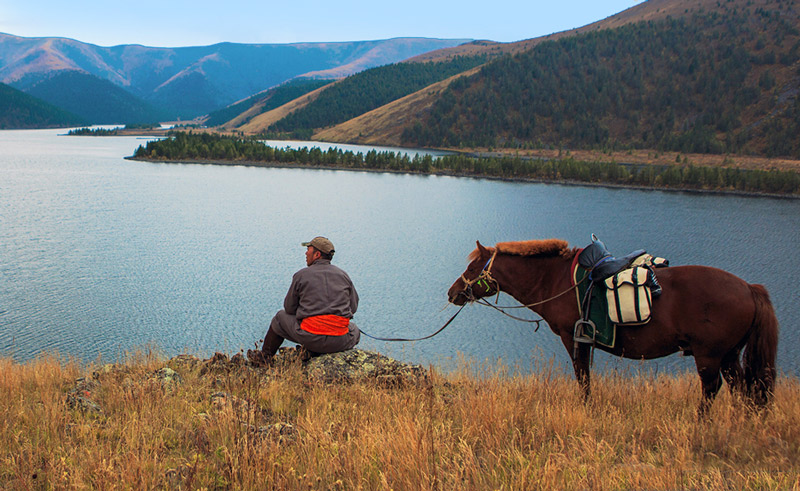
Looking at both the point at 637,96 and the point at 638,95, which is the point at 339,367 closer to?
the point at 637,96

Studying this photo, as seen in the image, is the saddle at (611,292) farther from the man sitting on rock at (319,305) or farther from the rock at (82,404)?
the rock at (82,404)

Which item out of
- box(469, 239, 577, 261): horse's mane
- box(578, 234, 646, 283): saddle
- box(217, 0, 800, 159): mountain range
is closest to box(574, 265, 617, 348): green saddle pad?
box(578, 234, 646, 283): saddle

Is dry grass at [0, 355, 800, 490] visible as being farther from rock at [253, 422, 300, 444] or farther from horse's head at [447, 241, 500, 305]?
horse's head at [447, 241, 500, 305]

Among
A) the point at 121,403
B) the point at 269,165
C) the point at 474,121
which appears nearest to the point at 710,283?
the point at 121,403

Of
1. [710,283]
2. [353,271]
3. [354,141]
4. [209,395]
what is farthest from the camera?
[354,141]

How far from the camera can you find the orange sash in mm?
7223

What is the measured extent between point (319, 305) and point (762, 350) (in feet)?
17.3

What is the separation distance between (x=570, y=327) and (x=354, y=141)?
144626 mm

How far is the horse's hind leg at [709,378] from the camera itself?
6.38 m

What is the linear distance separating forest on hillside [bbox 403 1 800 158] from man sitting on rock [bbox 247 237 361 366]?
10160 centimetres

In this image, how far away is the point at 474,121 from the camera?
136m

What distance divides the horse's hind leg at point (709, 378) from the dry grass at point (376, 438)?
0.63 ft

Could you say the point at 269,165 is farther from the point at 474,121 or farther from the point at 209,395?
the point at 209,395

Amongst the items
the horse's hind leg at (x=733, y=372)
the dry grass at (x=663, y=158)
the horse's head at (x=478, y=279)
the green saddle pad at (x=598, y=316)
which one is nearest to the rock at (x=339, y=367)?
the horse's head at (x=478, y=279)
